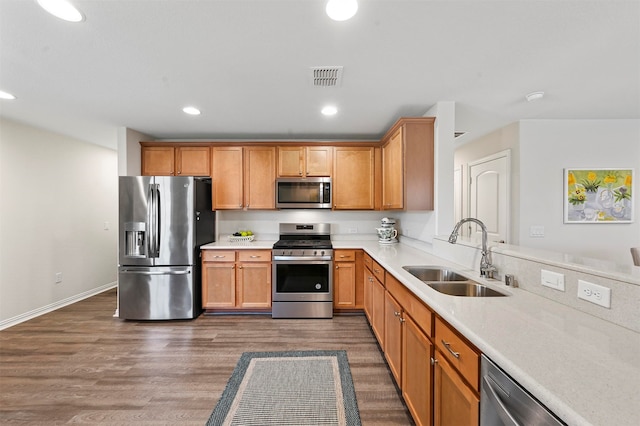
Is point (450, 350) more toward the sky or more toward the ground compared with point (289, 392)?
more toward the sky

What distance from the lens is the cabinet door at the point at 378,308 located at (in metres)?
2.31

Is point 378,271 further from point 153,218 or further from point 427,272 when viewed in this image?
point 153,218

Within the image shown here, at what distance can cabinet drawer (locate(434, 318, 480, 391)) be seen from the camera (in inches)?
38.2

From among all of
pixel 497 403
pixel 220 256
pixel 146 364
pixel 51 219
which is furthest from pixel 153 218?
pixel 497 403

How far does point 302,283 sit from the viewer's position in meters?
3.24

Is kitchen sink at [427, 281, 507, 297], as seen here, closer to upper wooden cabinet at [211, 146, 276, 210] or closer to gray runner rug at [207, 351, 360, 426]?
gray runner rug at [207, 351, 360, 426]

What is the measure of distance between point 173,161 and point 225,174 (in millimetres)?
740

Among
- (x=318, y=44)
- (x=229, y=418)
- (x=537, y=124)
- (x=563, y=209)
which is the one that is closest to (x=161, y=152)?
(x=318, y=44)

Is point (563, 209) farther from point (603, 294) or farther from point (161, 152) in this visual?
point (161, 152)

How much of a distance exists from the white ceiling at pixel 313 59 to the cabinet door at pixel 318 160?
2.00 ft

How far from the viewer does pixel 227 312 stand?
3375 millimetres

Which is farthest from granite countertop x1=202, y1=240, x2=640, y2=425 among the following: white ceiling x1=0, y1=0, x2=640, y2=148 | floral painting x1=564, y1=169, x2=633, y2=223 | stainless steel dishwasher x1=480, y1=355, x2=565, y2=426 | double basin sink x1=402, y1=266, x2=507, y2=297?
floral painting x1=564, y1=169, x2=633, y2=223

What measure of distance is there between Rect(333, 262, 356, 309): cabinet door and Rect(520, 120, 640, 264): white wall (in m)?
2.13

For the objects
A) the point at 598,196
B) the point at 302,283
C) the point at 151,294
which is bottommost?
the point at 151,294
